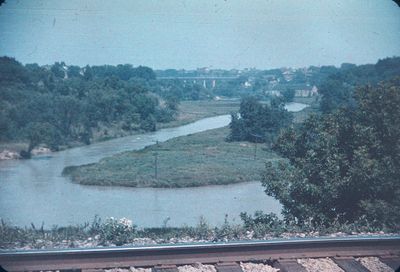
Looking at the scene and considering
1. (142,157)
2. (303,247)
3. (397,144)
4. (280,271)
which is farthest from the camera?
(142,157)

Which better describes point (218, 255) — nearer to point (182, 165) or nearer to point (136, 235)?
point (136, 235)

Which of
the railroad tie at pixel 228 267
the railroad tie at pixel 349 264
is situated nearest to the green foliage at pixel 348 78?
the railroad tie at pixel 349 264

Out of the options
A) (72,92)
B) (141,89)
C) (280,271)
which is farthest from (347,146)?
(72,92)

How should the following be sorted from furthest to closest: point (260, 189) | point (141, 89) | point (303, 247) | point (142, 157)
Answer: point (141, 89)
point (142, 157)
point (260, 189)
point (303, 247)

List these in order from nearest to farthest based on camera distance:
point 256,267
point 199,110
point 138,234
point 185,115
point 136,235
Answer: point 256,267 → point 136,235 → point 138,234 → point 199,110 → point 185,115

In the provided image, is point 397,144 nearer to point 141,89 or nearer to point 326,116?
point 326,116

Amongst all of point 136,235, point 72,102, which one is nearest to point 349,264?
point 136,235
